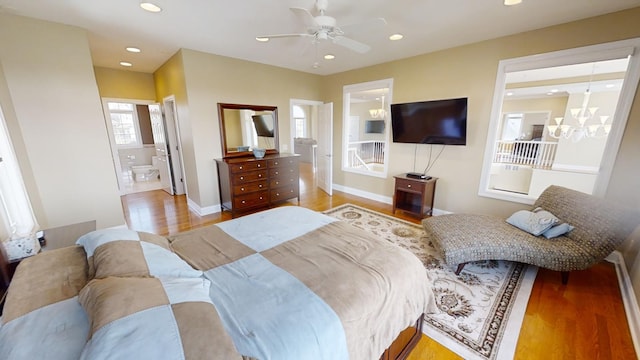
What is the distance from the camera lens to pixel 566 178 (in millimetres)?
4457

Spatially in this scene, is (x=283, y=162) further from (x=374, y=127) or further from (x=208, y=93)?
(x=374, y=127)

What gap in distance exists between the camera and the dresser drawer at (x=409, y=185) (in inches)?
145

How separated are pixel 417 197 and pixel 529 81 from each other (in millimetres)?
4758

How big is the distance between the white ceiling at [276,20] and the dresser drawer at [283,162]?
1784 mm

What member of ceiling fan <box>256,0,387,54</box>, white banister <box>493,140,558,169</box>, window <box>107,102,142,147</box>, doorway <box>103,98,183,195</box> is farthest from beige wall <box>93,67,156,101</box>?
white banister <box>493,140,558,169</box>

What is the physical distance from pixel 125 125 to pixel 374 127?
359 inches

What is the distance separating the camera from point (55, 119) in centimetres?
275

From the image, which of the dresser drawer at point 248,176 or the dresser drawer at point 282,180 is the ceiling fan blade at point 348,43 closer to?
the dresser drawer at point 248,176

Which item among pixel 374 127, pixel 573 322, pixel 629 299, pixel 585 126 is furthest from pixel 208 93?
pixel 374 127

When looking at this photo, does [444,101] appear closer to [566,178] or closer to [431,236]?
[431,236]

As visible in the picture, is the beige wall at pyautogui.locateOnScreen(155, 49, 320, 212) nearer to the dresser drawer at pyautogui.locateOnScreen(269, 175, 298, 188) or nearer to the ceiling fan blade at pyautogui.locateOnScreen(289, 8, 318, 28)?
the dresser drawer at pyautogui.locateOnScreen(269, 175, 298, 188)

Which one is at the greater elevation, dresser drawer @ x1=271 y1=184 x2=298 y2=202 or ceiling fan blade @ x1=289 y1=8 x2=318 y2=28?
ceiling fan blade @ x1=289 y1=8 x2=318 y2=28

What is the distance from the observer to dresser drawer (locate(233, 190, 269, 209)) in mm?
3945

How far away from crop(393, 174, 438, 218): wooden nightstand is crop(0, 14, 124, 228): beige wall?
424 cm
